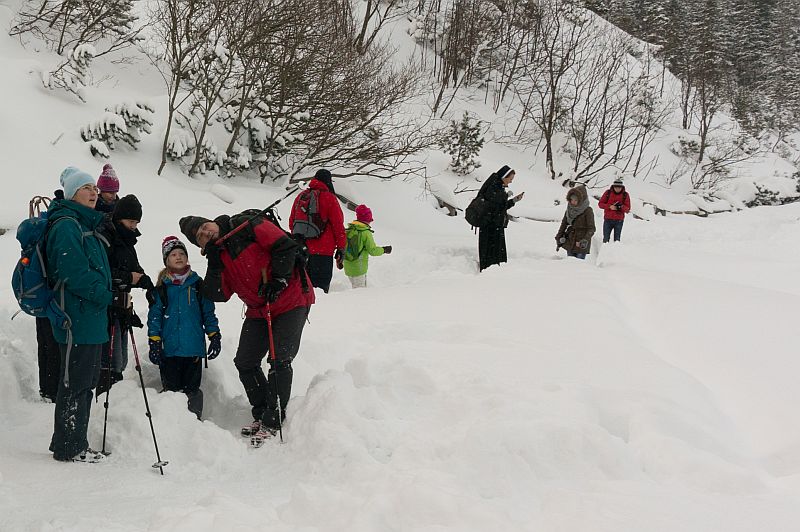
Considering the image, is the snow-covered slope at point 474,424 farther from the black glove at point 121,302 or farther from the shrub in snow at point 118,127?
the shrub in snow at point 118,127

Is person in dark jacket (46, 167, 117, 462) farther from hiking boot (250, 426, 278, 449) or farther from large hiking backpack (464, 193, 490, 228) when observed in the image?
large hiking backpack (464, 193, 490, 228)

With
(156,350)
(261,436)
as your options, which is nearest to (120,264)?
(156,350)

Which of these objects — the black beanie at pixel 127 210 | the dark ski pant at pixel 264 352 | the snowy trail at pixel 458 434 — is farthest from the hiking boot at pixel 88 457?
the black beanie at pixel 127 210

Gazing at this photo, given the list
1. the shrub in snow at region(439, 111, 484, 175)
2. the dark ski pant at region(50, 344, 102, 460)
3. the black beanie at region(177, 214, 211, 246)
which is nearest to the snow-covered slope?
the dark ski pant at region(50, 344, 102, 460)

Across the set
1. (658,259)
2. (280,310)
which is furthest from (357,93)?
(280,310)

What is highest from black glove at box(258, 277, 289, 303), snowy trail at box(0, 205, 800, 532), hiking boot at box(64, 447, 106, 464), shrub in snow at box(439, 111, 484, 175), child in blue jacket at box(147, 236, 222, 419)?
shrub in snow at box(439, 111, 484, 175)

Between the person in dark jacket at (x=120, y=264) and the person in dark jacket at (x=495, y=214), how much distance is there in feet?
17.6

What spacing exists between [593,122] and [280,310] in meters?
25.2

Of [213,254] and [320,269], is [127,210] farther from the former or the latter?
[320,269]

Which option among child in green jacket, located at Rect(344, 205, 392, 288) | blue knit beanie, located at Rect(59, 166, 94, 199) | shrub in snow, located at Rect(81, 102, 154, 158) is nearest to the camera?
blue knit beanie, located at Rect(59, 166, 94, 199)

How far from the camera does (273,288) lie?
164 inches

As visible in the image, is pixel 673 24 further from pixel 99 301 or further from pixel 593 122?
pixel 99 301

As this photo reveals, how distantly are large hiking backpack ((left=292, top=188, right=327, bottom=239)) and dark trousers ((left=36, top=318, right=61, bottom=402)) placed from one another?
10.9 ft

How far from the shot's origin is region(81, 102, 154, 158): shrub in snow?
11742 mm
